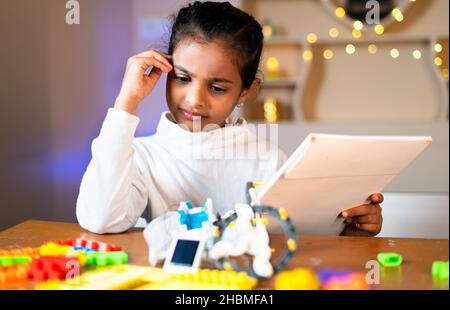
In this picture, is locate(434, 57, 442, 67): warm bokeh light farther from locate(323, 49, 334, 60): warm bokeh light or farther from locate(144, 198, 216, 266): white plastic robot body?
locate(144, 198, 216, 266): white plastic robot body

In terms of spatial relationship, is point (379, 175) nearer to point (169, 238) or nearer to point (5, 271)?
point (169, 238)

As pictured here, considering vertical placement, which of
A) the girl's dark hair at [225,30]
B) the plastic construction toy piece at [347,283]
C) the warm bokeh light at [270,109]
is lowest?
the warm bokeh light at [270,109]

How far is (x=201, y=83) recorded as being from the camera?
0.96 metres

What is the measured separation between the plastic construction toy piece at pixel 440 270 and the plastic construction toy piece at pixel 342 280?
8 centimetres

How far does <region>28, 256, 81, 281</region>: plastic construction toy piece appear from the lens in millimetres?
560

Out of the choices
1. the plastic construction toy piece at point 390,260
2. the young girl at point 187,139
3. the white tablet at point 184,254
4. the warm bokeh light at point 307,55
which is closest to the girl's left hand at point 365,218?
the young girl at point 187,139

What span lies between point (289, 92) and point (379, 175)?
7.40 feet

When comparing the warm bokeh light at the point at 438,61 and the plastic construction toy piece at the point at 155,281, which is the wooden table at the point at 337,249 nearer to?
the plastic construction toy piece at the point at 155,281

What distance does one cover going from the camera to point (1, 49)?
161 centimetres

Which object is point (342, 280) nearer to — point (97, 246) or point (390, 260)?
point (390, 260)

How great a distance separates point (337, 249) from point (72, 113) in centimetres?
154

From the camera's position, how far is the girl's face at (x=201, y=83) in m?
0.96

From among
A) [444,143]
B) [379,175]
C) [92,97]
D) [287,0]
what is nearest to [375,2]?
[287,0]

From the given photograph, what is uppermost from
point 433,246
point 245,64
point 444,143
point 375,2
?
point 375,2
